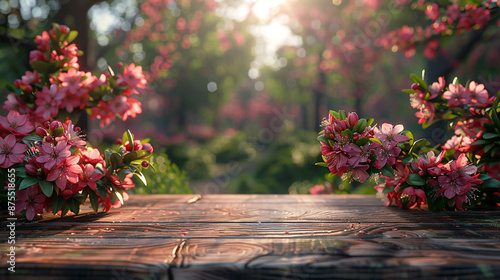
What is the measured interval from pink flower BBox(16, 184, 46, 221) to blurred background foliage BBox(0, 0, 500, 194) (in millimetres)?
1732

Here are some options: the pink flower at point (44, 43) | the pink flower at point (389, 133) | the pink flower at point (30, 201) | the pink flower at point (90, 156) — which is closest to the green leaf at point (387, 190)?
the pink flower at point (389, 133)

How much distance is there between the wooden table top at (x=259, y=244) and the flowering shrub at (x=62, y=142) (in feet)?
0.53

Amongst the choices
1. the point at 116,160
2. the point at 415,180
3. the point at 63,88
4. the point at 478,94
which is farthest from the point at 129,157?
the point at 478,94

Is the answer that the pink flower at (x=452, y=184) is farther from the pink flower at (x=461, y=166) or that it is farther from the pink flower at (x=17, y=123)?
the pink flower at (x=17, y=123)

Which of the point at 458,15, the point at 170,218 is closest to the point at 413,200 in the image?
the point at 170,218

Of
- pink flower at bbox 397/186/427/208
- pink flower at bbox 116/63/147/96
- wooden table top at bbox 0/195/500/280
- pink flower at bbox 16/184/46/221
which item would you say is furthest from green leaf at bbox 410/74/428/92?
pink flower at bbox 16/184/46/221

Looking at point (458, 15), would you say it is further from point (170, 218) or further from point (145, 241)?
point (145, 241)

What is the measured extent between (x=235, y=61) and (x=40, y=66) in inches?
589

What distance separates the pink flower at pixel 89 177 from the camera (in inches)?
72.1

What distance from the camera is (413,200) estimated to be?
2008 millimetres

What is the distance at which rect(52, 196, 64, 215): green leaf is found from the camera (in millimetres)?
1772

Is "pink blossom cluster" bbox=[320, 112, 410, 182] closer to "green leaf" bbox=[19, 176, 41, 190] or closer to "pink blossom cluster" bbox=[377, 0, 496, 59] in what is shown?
A: "green leaf" bbox=[19, 176, 41, 190]

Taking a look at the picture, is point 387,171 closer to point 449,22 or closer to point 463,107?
point 463,107

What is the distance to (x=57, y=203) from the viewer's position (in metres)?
1.79
